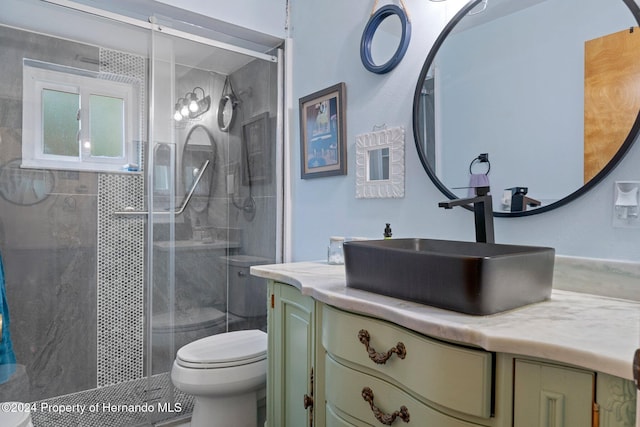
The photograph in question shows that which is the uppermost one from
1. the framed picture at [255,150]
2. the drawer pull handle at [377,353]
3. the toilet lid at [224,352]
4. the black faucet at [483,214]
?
the framed picture at [255,150]

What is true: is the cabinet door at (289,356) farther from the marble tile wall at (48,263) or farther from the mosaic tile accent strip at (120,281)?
the marble tile wall at (48,263)

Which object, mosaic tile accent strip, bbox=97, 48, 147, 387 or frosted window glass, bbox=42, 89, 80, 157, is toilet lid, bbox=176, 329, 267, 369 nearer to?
mosaic tile accent strip, bbox=97, 48, 147, 387

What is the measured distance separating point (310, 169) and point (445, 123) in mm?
885

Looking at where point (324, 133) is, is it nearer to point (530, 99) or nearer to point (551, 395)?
point (530, 99)

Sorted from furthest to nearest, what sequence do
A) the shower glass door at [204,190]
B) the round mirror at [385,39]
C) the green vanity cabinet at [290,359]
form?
1. the shower glass door at [204,190]
2. the round mirror at [385,39]
3. the green vanity cabinet at [290,359]

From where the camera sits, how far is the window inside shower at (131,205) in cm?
209

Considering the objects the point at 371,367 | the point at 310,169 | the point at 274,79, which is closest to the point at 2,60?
the point at 274,79

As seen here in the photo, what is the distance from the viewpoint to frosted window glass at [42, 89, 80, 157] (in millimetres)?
2139

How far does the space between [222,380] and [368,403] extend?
3.07 feet

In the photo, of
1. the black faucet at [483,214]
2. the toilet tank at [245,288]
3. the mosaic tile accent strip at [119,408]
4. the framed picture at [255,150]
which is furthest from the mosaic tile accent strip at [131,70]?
the black faucet at [483,214]

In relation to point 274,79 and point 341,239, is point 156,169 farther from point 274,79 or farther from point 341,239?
point 341,239

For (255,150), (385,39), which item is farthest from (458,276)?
(255,150)

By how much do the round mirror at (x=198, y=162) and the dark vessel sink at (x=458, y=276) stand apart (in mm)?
1499

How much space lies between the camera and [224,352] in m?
1.82
